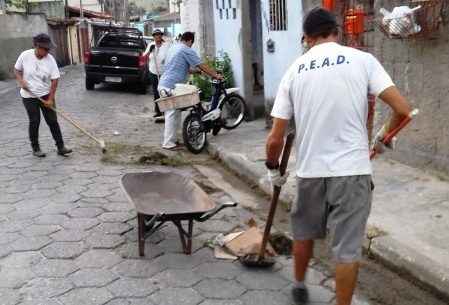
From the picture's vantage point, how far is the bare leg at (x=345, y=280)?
3368 mm

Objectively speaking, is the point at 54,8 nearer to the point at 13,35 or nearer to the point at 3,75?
the point at 13,35

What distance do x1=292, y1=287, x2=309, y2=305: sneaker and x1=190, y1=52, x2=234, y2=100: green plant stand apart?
7.35 meters

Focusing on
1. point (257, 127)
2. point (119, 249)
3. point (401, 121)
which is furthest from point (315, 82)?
point (257, 127)

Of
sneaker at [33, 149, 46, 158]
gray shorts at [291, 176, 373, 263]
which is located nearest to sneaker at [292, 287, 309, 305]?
gray shorts at [291, 176, 373, 263]

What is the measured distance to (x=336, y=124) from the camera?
334 centimetres

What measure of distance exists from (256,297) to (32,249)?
6.58ft

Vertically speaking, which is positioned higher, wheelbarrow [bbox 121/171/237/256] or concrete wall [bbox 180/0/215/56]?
concrete wall [bbox 180/0/215/56]

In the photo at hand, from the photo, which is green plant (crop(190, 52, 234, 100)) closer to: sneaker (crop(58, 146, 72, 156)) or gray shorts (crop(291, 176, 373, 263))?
sneaker (crop(58, 146, 72, 156))

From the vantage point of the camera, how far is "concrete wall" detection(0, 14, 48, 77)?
21.0 metres

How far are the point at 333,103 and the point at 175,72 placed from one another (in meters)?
5.70

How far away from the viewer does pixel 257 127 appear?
32.1 ft

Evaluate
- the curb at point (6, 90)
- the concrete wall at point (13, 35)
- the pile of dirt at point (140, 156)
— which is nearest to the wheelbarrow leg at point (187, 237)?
the pile of dirt at point (140, 156)

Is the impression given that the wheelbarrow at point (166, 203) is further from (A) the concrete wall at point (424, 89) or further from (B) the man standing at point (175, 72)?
(B) the man standing at point (175, 72)

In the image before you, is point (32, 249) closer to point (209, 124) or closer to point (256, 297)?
point (256, 297)
